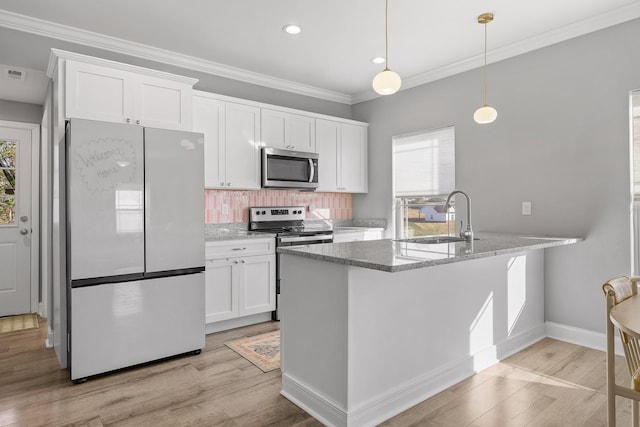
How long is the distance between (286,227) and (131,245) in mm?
2032

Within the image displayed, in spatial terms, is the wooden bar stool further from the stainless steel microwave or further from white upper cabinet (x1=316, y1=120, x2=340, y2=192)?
white upper cabinet (x1=316, y1=120, x2=340, y2=192)

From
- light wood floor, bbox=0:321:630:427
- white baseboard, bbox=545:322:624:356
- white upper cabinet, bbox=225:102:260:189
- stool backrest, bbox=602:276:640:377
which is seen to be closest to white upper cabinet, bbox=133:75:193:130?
white upper cabinet, bbox=225:102:260:189

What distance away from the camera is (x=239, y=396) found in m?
2.41

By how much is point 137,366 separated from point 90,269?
0.80m

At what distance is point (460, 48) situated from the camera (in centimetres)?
370

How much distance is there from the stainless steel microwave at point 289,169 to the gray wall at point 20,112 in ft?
9.33

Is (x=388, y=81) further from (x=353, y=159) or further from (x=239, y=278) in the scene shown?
(x=353, y=159)

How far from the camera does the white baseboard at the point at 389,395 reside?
2037 mm

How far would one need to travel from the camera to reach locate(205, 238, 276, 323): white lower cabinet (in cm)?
358

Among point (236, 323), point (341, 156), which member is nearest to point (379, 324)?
point (236, 323)

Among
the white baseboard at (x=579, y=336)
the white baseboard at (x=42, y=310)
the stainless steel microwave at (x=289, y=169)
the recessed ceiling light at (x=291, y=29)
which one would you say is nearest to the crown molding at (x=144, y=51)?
the stainless steel microwave at (x=289, y=169)

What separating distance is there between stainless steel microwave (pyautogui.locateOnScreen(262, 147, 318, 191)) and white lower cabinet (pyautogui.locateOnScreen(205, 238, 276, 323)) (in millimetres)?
707

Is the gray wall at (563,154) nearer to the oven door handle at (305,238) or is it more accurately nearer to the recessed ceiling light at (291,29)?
the oven door handle at (305,238)

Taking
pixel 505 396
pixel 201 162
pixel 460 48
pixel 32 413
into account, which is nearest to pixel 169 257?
pixel 201 162
